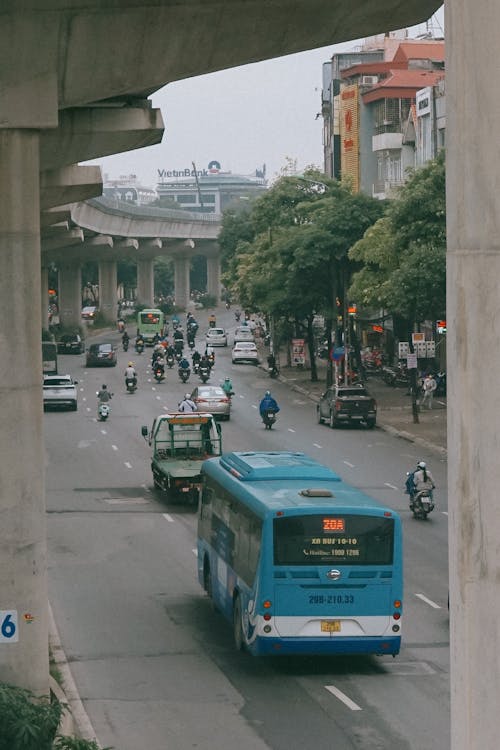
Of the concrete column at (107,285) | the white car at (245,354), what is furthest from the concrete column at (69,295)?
the white car at (245,354)

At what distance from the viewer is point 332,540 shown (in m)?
20.8

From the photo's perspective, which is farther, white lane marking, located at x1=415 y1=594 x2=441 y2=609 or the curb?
the curb

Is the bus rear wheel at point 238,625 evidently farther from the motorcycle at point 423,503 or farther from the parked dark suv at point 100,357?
the parked dark suv at point 100,357

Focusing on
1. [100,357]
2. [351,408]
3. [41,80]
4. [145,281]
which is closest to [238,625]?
[41,80]

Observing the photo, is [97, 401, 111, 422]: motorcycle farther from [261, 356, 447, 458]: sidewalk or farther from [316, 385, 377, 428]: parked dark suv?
[261, 356, 447, 458]: sidewalk

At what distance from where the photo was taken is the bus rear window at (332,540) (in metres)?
20.7

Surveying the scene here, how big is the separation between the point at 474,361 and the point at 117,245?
4077 inches

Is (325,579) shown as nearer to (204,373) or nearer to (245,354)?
(204,373)

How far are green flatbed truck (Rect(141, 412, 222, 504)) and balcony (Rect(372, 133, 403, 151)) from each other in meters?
47.7

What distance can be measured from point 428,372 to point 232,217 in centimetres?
6714

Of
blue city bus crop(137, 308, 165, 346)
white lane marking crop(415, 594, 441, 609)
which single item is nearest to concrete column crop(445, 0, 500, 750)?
white lane marking crop(415, 594, 441, 609)

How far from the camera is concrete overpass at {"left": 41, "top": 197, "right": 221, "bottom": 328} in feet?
290

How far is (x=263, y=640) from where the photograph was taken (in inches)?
813

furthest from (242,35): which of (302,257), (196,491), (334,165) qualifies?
(334,165)
